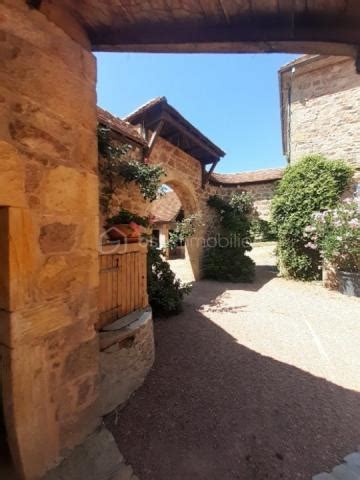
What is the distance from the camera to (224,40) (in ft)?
4.84

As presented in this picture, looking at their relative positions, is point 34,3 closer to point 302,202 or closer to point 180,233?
point 180,233

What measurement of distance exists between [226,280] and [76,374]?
6.41 meters

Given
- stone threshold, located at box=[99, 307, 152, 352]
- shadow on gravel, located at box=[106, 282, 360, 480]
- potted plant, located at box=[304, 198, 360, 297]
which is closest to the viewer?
shadow on gravel, located at box=[106, 282, 360, 480]

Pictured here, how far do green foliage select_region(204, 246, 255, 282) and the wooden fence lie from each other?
517 cm

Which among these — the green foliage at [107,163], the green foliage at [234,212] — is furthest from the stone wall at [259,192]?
the green foliage at [107,163]

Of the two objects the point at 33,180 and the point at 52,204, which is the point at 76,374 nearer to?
the point at 52,204

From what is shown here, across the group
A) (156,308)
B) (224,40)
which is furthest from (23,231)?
(156,308)

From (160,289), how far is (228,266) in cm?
383

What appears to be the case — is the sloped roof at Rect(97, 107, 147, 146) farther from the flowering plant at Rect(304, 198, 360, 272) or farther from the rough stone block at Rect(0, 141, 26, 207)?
the flowering plant at Rect(304, 198, 360, 272)

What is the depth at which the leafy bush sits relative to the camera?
27.2 ft

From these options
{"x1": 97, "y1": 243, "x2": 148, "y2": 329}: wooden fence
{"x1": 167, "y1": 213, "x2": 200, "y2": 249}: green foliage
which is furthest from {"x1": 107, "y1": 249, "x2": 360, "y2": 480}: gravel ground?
{"x1": 167, "y1": 213, "x2": 200, "y2": 249}: green foliage

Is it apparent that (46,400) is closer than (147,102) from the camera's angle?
Yes

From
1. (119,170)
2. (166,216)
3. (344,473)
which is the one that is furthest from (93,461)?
(166,216)

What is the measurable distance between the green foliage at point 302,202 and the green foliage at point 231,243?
102cm
